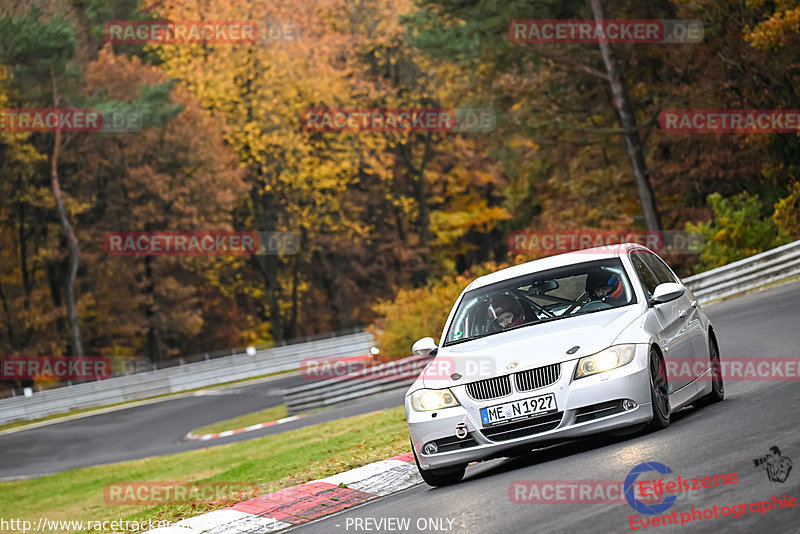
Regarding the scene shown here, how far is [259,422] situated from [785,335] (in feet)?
50.1

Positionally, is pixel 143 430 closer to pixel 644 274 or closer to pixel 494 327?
pixel 494 327

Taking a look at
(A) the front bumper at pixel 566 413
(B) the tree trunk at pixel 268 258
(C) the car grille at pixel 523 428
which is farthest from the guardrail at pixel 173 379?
(C) the car grille at pixel 523 428

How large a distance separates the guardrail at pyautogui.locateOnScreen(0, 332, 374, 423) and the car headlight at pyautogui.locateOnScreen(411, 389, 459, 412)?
121ft

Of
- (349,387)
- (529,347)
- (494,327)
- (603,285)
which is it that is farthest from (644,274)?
(349,387)

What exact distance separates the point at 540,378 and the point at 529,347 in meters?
0.31

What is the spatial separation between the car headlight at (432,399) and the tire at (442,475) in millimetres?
405

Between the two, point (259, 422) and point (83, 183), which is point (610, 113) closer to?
point (259, 422)

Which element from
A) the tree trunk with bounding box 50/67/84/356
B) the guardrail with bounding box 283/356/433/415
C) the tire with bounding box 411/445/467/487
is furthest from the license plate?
the tree trunk with bounding box 50/67/84/356

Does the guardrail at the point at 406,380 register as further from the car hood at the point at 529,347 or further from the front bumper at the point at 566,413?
the front bumper at the point at 566,413

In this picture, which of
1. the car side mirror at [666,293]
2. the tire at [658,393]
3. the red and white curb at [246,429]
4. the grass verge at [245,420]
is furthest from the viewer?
the grass verge at [245,420]

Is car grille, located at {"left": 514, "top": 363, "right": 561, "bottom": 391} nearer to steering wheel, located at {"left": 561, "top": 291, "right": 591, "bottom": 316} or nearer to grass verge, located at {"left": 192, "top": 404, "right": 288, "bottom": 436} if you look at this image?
steering wheel, located at {"left": 561, "top": 291, "right": 591, "bottom": 316}

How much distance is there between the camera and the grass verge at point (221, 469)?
11.8m

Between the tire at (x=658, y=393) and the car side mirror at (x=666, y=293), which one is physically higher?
the car side mirror at (x=666, y=293)

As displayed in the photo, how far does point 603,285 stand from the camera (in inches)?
400
